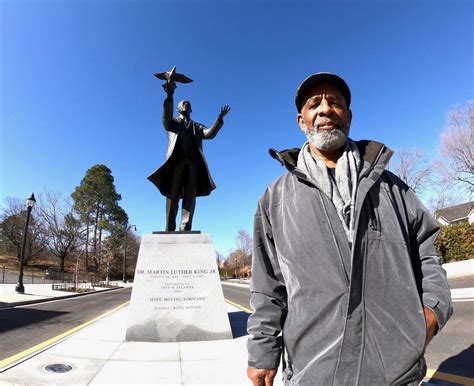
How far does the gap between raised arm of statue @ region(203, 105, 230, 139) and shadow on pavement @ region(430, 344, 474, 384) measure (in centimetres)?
574

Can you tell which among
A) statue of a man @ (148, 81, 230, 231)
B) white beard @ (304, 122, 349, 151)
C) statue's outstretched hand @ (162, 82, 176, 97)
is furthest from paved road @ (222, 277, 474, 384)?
statue's outstretched hand @ (162, 82, 176, 97)

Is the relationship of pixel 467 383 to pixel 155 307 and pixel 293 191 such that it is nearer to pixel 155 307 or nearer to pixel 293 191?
pixel 293 191

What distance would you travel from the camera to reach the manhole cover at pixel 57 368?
12.1 feet

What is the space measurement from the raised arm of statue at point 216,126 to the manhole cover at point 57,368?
509 centimetres

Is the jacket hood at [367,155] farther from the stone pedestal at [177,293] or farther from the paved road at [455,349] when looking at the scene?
the stone pedestal at [177,293]

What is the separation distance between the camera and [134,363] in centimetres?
416

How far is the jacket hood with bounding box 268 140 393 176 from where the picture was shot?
1.65m

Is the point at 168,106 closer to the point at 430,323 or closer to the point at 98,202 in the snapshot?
the point at 430,323

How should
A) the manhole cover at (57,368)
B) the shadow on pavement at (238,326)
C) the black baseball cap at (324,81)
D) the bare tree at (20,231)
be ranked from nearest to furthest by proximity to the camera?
the black baseball cap at (324,81) < the manhole cover at (57,368) < the shadow on pavement at (238,326) < the bare tree at (20,231)

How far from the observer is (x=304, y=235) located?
1.53 meters

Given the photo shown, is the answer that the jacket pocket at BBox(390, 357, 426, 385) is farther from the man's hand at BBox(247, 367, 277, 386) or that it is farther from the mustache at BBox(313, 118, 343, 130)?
the mustache at BBox(313, 118, 343, 130)

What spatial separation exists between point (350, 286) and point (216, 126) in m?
6.12

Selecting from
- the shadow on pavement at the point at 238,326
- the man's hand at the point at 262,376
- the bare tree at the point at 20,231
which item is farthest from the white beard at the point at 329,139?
the bare tree at the point at 20,231

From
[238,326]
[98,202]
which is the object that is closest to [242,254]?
[98,202]
